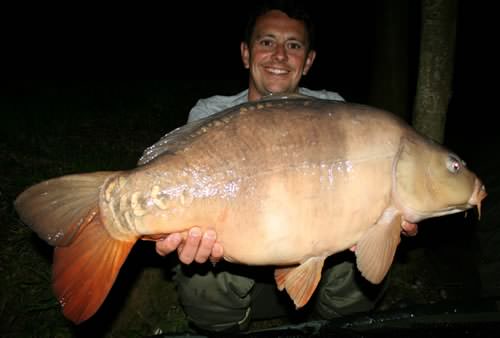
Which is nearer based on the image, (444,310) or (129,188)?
(129,188)

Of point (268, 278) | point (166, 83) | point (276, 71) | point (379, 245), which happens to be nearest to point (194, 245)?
point (379, 245)

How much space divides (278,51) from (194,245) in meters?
1.28

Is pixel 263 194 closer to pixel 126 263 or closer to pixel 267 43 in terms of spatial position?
pixel 267 43

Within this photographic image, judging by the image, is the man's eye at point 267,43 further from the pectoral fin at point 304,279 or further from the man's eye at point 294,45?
the pectoral fin at point 304,279

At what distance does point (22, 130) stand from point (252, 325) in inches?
120

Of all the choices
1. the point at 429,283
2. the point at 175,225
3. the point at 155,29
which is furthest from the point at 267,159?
the point at 155,29

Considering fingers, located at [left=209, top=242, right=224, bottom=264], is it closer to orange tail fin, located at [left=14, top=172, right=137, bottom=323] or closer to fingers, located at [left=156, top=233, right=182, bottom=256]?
fingers, located at [left=156, top=233, right=182, bottom=256]

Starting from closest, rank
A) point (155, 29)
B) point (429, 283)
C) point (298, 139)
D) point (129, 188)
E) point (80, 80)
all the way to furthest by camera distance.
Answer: point (129, 188)
point (298, 139)
point (429, 283)
point (80, 80)
point (155, 29)

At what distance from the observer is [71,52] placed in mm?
12445

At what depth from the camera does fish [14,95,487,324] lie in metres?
1.47

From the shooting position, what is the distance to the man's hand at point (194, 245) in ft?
5.07

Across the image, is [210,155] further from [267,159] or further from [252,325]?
[252,325]

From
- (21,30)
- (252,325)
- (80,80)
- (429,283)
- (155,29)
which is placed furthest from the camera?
(155,29)

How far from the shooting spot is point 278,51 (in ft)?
7.86
